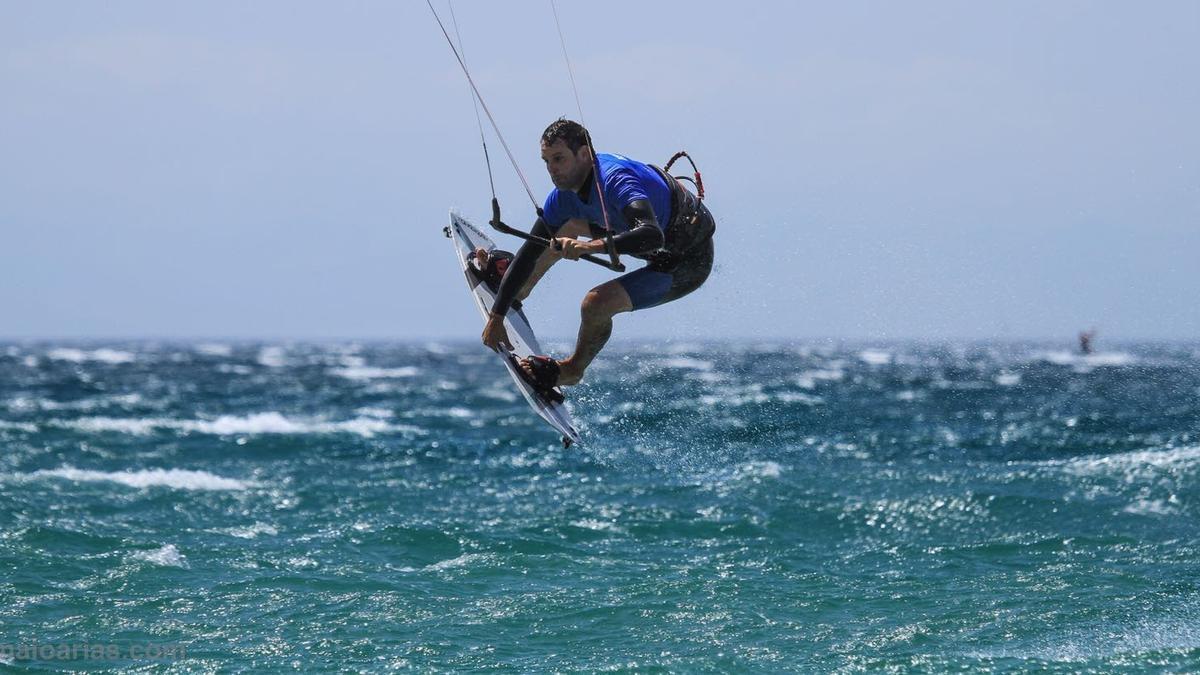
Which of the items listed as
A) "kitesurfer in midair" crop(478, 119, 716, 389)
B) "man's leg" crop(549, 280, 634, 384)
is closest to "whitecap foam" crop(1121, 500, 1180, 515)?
"kitesurfer in midair" crop(478, 119, 716, 389)

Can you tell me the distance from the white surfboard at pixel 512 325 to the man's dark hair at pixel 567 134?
1.84m

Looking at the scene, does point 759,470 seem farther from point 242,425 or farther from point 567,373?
point 242,425

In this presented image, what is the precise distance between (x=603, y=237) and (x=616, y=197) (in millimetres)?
305

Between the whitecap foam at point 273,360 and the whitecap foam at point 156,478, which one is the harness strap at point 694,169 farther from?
the whitecap foam at point 273,360

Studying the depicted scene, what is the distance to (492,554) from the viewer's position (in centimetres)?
1085

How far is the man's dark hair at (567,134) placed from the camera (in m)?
8.29

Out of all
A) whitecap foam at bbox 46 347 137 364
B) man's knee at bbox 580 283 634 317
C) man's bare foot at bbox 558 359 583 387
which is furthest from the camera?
whitecap foam at bbox 46 347 137 364

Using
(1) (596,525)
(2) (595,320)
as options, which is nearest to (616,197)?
(2) (595,320)

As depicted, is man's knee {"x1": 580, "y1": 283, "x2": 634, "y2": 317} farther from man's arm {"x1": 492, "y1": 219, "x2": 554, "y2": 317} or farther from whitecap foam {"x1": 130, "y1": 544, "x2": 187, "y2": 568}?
whitecap foam {"x1": 130, "y1": 544, "x2": 187, "y2": 568}

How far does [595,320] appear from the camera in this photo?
923 centimetres

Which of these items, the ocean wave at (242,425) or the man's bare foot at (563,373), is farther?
the ocean wave at (242,425)

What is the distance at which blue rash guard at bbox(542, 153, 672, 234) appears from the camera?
8.30m

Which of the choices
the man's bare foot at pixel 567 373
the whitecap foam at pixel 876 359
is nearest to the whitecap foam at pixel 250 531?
the man's bare foot at pixel 567 373

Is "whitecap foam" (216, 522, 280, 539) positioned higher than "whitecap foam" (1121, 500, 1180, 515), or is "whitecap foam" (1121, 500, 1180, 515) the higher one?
"whitecap foam" (1121, 500, 1180, 515)
